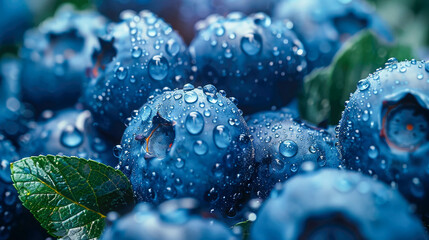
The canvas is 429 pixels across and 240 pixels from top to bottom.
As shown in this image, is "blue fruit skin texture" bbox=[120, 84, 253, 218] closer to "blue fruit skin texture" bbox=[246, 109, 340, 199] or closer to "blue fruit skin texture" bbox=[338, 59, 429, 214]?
"blue fruit skin texture" bbox=[246, 109, 340, 199]

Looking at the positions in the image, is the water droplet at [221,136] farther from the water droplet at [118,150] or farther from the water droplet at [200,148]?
the water droplet at [118,150]

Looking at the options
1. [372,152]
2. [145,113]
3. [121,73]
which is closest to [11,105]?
[121,73]

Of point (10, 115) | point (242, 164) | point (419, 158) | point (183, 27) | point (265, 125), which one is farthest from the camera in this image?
point (183, 27)

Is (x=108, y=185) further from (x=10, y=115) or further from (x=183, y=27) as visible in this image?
(x=183, y=27)

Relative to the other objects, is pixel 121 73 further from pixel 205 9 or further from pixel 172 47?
pixel 205 9

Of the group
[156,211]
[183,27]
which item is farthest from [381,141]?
[183,27]

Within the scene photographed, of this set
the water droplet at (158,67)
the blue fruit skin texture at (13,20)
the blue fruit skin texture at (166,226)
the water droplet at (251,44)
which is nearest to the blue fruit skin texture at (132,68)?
the water droplet at (158,67)

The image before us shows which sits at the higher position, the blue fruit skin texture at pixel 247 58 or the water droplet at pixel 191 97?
the blue fruit skin texture at pixel 247 58
